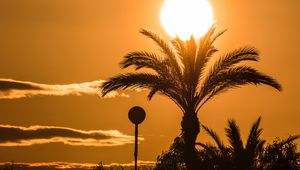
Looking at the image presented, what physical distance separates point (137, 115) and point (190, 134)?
2.71 m

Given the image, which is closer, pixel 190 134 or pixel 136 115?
pixel 136 115

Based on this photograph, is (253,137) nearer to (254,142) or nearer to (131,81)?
(254,142)

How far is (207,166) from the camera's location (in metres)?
34.1

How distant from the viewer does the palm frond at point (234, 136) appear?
100ft

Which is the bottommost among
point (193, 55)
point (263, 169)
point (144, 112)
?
point (263, 169)

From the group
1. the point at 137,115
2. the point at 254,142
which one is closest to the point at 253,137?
the point at 254,142

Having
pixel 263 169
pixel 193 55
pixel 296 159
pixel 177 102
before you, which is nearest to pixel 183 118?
pixel 177 102

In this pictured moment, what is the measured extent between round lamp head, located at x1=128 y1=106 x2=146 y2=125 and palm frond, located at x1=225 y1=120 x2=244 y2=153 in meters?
4.16

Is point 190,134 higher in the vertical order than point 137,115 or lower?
lower

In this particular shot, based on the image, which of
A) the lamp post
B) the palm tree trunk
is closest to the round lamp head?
the lamp post

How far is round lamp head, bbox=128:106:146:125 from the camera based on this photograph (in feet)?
95.5

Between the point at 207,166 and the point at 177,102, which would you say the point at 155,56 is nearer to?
the point at 177,102

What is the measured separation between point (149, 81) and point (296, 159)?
1164cm

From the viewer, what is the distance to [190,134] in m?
30.2
